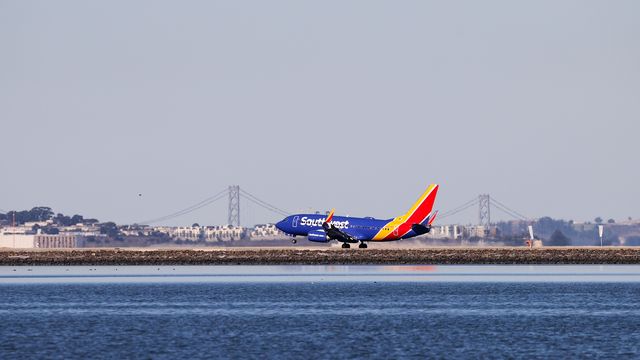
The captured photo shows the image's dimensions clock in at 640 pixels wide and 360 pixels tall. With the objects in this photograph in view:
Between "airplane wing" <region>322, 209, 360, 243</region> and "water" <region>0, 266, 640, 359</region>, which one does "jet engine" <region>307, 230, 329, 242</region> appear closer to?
"airplane wing" <region>322, 209, 360, 243</region>

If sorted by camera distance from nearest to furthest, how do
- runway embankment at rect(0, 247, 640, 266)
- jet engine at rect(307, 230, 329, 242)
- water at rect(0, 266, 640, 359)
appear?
water at rect(0, 266, 640, 359)
runway embankment at rect(0, 247, 640, 266)
jet engine at rect(307, 230, 329, 242)

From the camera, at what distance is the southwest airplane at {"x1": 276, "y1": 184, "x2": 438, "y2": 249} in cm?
18000

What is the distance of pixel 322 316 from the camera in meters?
88.0

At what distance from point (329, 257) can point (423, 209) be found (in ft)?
57.3

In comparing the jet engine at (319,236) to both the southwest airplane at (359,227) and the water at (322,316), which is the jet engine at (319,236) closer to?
the southwest airplane at (359,227)

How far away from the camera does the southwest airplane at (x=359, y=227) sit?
18000cm

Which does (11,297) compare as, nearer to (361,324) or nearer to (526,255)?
(361,324)

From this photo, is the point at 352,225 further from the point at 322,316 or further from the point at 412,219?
the point at 322,316

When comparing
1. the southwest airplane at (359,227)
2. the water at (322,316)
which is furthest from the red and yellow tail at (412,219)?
the water at (322,316)

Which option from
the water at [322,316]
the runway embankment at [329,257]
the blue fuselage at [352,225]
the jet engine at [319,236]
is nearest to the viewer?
the water at [322,316]

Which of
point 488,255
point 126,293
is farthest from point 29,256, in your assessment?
point 126,293

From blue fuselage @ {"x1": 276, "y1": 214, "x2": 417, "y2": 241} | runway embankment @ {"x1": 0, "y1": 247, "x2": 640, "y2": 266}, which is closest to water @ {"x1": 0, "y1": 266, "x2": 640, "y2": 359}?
runway embankment @ {"x1": 0, "y1": 247, "x2": 640, "y2": 266}

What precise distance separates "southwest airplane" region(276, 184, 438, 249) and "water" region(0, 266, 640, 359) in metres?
37.6

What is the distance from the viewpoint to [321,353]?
220 feet
